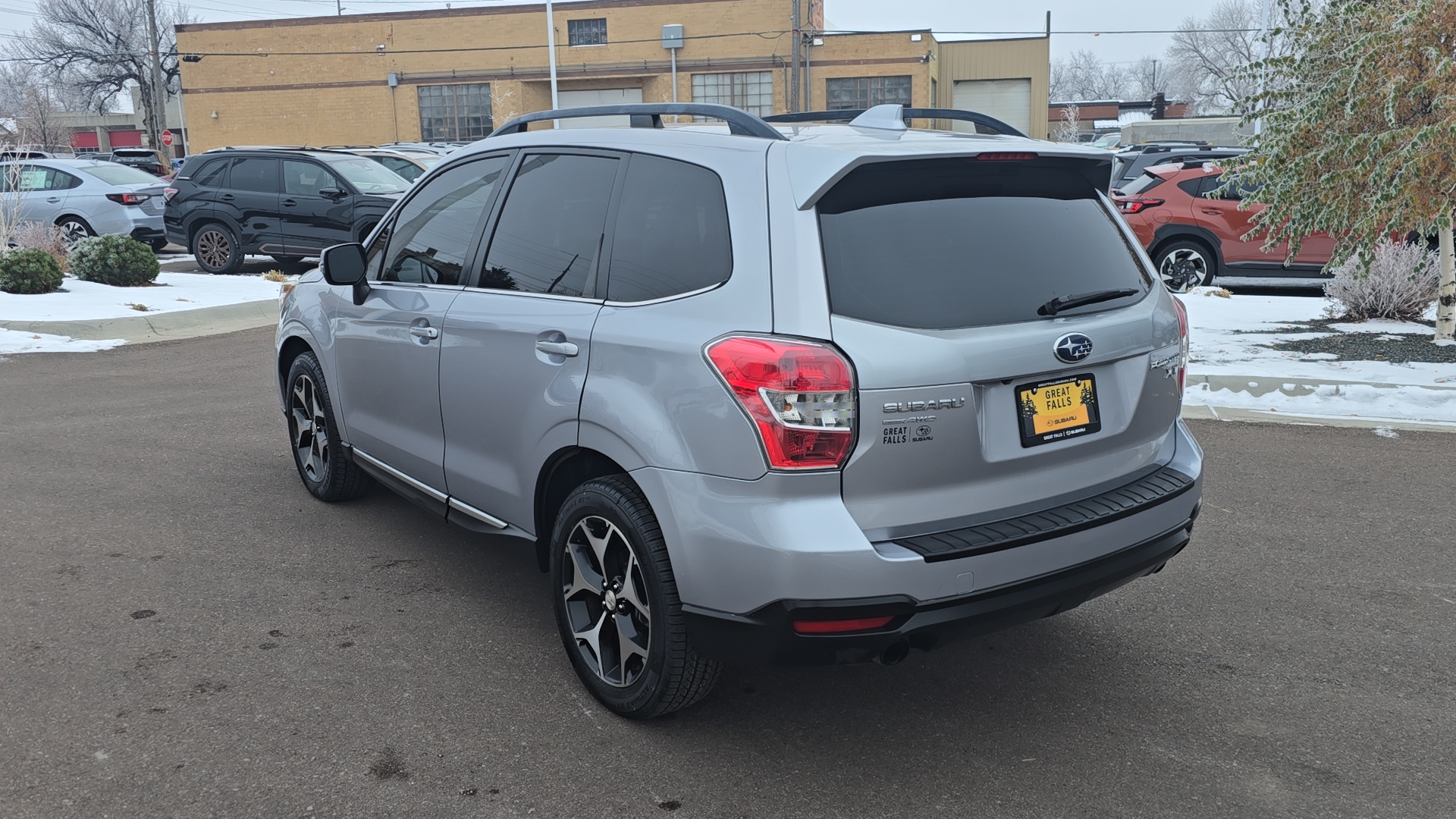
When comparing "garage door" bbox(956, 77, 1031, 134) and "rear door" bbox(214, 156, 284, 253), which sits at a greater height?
"garage door" bbox(956, 77, 1031, 134)

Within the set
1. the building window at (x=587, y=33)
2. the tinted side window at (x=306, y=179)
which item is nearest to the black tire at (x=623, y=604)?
the tinted side window at (x=306, y=179)

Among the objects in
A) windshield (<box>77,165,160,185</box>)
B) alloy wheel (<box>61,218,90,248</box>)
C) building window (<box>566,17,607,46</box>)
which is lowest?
alloy wheel (<box>61,218,90,248</box>)

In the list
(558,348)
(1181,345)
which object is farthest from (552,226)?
(1181,345)

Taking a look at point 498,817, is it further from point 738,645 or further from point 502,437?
point 502,437

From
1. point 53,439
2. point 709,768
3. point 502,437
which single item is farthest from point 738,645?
point 53,439

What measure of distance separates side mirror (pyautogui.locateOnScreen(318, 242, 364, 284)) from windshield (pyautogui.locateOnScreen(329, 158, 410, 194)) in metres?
11.5

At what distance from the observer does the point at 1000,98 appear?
172ft

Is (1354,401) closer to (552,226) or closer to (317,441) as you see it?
(552,226)

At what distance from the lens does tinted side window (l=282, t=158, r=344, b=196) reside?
15898 mm

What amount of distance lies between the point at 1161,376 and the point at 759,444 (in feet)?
4.69

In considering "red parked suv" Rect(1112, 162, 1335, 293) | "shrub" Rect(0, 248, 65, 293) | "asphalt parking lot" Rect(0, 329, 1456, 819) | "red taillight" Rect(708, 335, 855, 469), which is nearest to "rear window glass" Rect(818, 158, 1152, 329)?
"red taillight" Rect(708, 335, 855, 469)

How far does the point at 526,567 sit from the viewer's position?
4957 millimetres

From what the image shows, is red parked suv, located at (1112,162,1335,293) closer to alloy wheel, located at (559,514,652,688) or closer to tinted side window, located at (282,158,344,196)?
tinted side window, located at (282,158,344,196)

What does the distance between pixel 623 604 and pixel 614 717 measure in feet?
1.24
